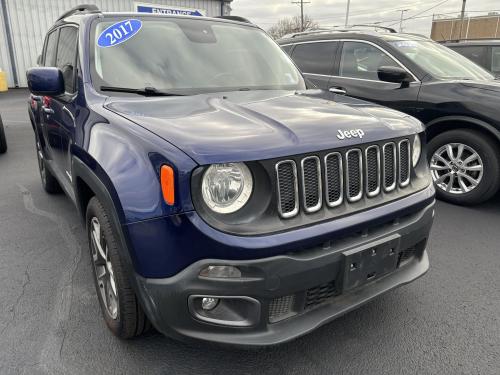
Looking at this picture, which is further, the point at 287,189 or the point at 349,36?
the point at 349,36

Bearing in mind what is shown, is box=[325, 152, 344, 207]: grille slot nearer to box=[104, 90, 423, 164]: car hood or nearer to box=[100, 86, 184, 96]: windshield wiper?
box=[104, 90, 423, 164]: car hood

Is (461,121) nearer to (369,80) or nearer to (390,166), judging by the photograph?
(369,80)

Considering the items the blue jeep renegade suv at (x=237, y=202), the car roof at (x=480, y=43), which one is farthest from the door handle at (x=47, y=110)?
the car roof at (x=480, y=43)

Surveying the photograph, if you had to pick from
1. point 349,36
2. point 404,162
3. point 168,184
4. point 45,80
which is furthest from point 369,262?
point 349,36

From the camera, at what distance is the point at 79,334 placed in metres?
2.40

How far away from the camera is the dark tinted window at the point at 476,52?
7406 millimetres

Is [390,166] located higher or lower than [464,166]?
higher

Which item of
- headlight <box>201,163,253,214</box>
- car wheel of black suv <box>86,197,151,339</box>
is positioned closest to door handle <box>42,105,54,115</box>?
car wheel of black suv <box>86,197,151,339</box>

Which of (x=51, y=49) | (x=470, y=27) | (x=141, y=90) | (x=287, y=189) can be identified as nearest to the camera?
(x=287, y=189)

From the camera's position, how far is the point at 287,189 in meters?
1.80

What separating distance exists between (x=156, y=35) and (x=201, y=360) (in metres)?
2.14

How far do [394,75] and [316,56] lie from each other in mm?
1482

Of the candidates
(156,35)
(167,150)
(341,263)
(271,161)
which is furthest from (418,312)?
(156,35)

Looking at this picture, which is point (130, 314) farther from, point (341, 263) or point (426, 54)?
point (426, 54)
